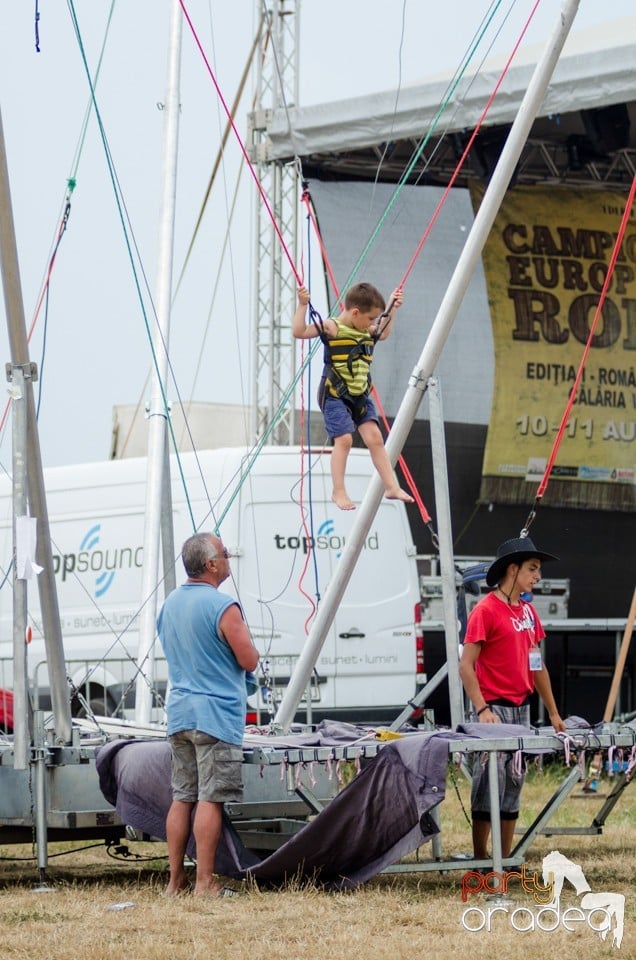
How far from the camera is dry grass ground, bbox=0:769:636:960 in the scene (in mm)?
4836

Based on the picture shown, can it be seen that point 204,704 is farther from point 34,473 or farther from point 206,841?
point 34,473

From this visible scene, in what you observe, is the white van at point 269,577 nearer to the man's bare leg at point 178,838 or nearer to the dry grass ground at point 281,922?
the dry grass ground at point 281,922

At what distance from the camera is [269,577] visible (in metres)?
10.9

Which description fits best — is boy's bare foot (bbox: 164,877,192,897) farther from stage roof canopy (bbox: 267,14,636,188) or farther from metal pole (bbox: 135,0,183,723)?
stage roof canopy (bbox: 267,14,636,188)

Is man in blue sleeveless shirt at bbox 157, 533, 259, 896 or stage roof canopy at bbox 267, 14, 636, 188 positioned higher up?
stage roof canopy at bbox 267, 14, 636, 188

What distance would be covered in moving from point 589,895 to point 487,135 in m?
11.4

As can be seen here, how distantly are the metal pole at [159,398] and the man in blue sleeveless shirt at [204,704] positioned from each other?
5.58 feet

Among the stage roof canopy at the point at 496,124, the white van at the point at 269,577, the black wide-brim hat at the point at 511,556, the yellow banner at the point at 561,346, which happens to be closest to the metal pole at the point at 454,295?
the black wide-brim hat at the point at 511,556

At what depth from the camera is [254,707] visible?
10.4 metres

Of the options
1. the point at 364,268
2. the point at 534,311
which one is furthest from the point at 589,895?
the point at 534,311

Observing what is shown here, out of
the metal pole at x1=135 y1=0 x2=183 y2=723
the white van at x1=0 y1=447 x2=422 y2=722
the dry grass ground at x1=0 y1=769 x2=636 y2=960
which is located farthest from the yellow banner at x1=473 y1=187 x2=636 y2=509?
the dry grass ground at x1=0 y1=769 x2=636 y2=960

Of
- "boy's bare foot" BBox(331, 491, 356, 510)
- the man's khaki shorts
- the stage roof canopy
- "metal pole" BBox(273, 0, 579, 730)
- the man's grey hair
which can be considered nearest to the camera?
the man's khaki shorts

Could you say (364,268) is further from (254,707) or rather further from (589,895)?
(589,895)

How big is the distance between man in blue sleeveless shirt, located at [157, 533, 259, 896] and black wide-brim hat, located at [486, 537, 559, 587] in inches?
47.6
